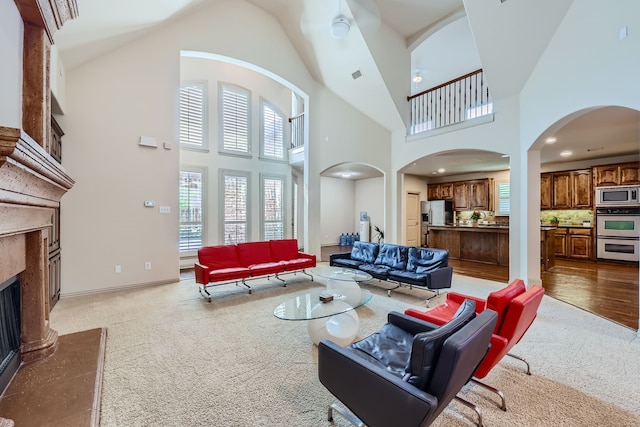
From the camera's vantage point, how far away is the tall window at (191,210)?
22.2ft

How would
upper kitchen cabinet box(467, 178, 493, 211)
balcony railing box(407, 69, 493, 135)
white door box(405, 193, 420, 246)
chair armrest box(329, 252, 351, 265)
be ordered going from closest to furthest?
chair armrest box(329, 252, 351, 265)
balcony railing box(407, 69, 493, 135)
upper kitchen cabinet box(467, 178, 493, 211)
white door box(405, 193, 420, 246)

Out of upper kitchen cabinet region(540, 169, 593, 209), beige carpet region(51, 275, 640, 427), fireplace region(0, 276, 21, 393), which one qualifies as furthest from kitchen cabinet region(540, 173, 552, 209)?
fireplace region(0, 276, 21, 393)

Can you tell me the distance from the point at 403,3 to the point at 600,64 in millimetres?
3702

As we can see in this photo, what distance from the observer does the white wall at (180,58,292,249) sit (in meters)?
7.04

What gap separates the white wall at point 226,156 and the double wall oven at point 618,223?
8.03 metres

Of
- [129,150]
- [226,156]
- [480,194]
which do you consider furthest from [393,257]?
[480,194]

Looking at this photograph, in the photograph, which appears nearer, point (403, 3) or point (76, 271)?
point (76, 271)

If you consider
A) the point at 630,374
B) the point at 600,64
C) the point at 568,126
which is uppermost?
the point at 600,64

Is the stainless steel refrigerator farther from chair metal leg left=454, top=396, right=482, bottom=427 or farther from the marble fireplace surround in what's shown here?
the marble fireplace surround

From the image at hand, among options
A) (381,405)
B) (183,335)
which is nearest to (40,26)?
(183,335)

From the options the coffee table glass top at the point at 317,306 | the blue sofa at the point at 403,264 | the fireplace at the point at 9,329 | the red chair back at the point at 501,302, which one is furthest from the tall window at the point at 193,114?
the red chair back at the point at 501,302

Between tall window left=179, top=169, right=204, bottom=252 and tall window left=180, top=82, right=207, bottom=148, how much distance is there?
0.77 meters

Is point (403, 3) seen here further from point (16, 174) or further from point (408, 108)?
point (16, 174)

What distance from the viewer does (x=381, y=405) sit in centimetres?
137
